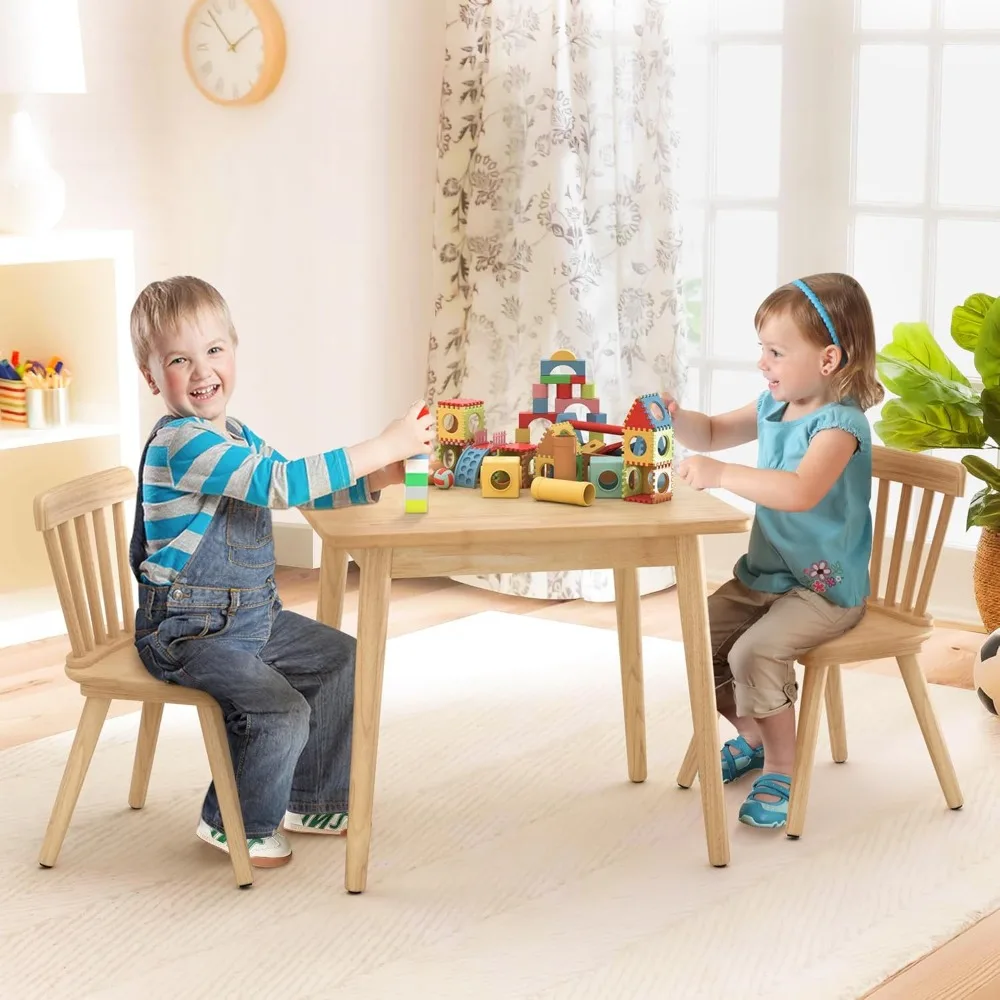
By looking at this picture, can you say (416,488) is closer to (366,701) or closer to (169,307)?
(366,701)

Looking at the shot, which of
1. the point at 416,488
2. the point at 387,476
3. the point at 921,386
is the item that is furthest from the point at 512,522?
the point at 921,386

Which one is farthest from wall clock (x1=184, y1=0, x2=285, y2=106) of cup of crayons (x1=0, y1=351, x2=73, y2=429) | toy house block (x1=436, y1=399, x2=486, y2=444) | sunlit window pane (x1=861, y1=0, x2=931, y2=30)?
toy house block (x1=436, y1=399, x2=486, y2=444)

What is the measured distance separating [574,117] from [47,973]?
271cm

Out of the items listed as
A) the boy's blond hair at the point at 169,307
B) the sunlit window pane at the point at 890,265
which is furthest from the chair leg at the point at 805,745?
the sunlit window pane at the point at 890,265

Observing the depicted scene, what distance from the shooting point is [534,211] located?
4047mm

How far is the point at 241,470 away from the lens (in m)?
2.22

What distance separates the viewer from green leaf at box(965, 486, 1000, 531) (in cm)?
325

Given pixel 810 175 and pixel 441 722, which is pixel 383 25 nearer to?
pixel 810 175

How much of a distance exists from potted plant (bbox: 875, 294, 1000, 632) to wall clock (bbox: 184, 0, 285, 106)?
79.3 inches

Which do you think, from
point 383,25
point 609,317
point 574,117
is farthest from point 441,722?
point 383,25

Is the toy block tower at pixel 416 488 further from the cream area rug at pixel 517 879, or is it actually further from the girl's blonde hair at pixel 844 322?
the girl's blonde hair at pixel 844 322

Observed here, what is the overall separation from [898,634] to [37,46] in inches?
97.4

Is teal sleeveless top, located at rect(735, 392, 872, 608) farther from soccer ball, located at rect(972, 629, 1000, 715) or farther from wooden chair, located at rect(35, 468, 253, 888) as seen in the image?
wooden chair, located at rect(35, 468, 253, 888)

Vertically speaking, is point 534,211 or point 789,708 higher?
point 534,211
